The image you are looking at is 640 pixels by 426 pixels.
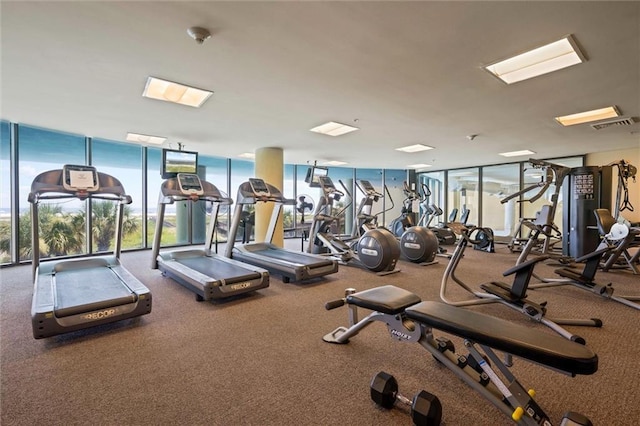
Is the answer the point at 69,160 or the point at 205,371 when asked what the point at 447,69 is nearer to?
the point at 205,371

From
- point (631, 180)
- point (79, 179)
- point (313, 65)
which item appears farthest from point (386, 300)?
point (631, 180)

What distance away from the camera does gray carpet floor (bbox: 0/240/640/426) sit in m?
1.75

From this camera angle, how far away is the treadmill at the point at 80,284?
2582 mm

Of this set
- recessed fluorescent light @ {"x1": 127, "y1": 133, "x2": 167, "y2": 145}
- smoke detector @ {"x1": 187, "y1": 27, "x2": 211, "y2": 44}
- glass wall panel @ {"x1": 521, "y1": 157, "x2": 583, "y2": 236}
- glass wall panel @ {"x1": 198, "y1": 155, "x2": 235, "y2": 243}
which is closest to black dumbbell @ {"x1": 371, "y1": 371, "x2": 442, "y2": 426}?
smoke detector @ {"x1": 187, "y1": 27, "x2": 211, "y2": 44}

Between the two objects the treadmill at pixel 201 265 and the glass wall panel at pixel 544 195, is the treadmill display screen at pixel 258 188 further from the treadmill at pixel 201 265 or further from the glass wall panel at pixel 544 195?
the glass wall panel at pixel 544 195

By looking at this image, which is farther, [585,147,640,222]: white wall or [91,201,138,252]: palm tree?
[585,147,640,222]: white wall

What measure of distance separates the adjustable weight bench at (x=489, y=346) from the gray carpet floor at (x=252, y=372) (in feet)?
0.96

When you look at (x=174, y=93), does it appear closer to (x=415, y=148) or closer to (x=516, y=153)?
(x=415, y=148)

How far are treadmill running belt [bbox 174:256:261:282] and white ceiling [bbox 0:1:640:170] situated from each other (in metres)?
2.24

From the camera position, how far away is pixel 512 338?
1.38 metres

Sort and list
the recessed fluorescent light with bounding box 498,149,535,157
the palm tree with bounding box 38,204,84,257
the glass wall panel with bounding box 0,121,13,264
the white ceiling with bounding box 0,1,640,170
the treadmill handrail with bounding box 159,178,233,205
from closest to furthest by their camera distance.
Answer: the white ceiling with bounding box 0,1,640,170 < the treadmill handrail with bounding box 159,178,233,205 < the glass wall panel with bounding box 0,121,13,264 < the palm tree with bounding box 38,204,84,257 < the recessed fluorescent light with bounding box 498,149,535,157

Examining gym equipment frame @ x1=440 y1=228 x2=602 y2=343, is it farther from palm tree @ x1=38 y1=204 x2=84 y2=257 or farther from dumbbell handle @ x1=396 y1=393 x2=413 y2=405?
palm tree @ x1=38 y1=204 x2=84 y2=257

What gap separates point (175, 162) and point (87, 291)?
4.09m

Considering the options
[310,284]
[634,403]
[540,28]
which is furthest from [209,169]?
[634,403]
